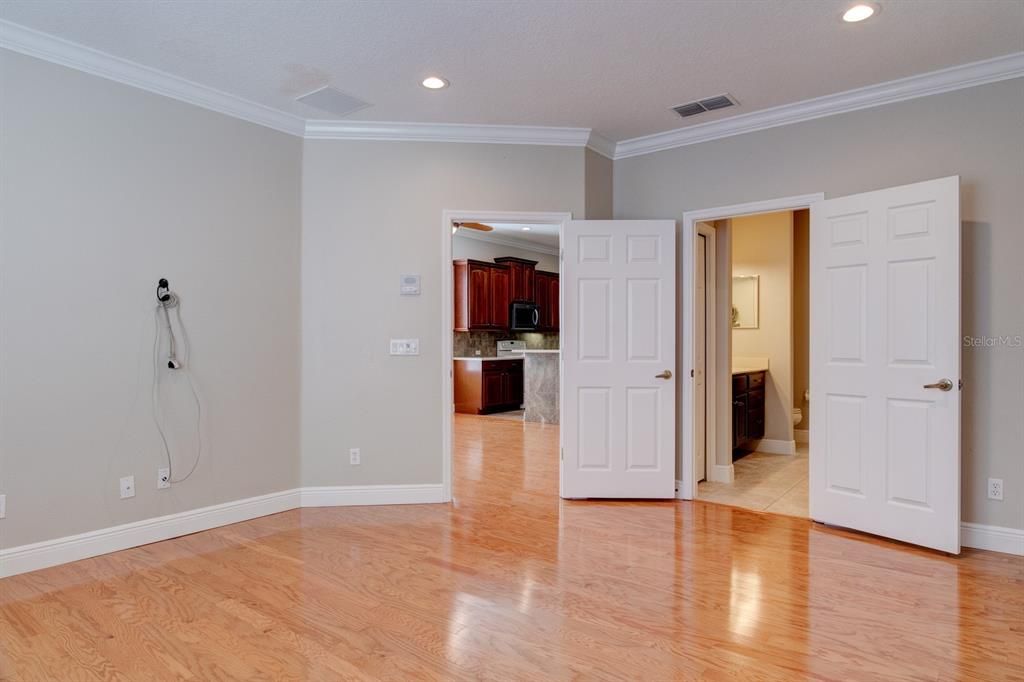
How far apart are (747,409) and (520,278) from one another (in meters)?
5.20

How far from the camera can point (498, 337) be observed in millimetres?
10156

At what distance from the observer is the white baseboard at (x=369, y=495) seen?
419cm

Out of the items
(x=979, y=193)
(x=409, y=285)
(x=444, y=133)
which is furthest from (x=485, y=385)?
(x=979, y=193)

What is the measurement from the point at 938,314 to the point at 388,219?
3.48 m

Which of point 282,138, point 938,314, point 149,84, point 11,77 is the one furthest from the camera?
point 282,138

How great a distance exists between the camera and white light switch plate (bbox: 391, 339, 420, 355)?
4238mm

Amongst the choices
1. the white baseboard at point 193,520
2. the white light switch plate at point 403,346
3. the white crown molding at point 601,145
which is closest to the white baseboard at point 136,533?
the white baseboard at point 193,520

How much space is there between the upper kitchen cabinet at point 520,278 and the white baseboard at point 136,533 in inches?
247

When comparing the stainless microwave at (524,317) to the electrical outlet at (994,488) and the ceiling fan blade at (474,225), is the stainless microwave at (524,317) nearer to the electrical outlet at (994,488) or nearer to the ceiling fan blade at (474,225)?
the ceiling fan blade at (474,225)

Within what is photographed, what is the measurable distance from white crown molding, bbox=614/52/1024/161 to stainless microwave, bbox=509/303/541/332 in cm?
534

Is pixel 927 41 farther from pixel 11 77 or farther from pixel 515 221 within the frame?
pixel 11 77

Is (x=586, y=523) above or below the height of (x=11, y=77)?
below

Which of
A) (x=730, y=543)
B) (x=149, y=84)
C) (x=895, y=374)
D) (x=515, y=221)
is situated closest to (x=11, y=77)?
(x=149, y=84)

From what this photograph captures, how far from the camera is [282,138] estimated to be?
13.4ft
